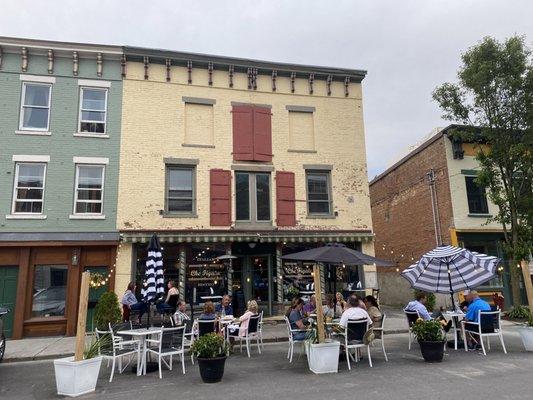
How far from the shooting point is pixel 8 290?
1344 centimetres

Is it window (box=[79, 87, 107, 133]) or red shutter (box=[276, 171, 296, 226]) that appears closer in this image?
window (box=[79, 87, 107, 133])

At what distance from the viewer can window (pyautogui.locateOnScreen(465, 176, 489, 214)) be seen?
1817 cm

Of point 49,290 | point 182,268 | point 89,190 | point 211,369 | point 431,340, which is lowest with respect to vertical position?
point 211,369

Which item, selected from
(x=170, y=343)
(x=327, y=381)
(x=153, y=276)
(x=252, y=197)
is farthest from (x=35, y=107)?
(x=327, y=381)

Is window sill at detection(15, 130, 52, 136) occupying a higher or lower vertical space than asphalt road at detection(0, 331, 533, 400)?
higher

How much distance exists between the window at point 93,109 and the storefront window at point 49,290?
17.1 ft

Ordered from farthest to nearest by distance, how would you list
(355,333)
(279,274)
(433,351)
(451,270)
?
(279,274)
(451,270)
(355,333)
(433,351)

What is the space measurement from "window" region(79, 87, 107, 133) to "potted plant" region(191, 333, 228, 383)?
423 inches

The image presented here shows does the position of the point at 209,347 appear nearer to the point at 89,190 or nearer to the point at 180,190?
the point at 180,190

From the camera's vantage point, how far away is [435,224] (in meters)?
18.8

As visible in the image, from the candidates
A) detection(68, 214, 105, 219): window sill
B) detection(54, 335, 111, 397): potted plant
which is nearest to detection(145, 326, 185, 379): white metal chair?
detection(54, 335, 111, 397): potted plant

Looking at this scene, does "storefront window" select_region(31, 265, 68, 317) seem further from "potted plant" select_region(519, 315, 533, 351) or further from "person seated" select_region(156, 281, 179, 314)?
"potted plant" select_region(519, 315, 533, 351)

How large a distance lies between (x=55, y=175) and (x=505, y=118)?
1690cm

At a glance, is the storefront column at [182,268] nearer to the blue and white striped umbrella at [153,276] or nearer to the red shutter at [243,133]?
the red shutter at [243,133]
